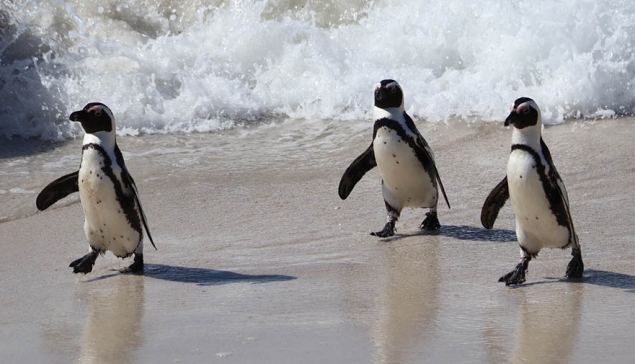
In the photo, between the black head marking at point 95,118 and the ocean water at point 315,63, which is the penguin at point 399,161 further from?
the ocean water at point 315,63

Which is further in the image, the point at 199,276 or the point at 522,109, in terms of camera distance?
the point at 199,276

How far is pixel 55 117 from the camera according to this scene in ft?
25.3

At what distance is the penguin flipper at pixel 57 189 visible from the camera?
438 centimetres

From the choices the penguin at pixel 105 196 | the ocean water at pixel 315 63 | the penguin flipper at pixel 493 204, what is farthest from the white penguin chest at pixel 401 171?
the ocean water at pixel 315 63

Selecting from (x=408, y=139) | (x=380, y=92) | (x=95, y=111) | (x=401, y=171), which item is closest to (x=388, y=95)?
(x=380, y=92)

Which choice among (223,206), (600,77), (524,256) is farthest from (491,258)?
(600,77)

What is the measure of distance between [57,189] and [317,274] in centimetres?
127

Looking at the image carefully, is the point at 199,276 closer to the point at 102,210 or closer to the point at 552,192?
the point at 102,210

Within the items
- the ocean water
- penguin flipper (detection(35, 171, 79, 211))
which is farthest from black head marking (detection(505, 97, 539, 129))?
the ocean water

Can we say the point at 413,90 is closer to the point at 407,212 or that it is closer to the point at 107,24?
the point at 407,212

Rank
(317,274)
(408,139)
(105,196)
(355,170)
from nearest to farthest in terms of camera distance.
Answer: (317,274), (105,196), (408,139), (355,170)

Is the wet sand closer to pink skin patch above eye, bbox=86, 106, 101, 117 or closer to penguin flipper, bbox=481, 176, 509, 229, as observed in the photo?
penguin flipper, bbox=481, 176, 509, 229

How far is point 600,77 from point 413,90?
1431mm

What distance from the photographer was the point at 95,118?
4.11m
